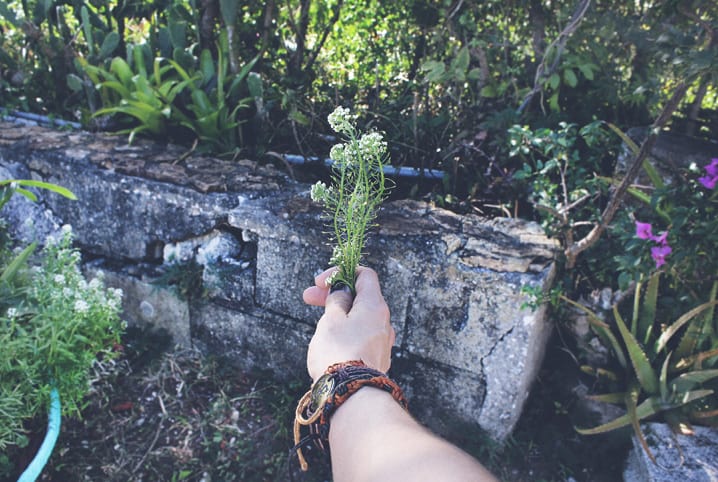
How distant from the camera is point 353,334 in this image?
52.2 inches

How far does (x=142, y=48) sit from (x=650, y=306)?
2826 millimetres

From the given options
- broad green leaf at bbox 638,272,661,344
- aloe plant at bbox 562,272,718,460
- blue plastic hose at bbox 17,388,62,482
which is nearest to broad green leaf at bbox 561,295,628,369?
aloe plant at bbox 562,272,718,460

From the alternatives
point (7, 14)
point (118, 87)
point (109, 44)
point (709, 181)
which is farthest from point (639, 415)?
point (7, 14)

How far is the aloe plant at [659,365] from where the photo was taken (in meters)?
1.94

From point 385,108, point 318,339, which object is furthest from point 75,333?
point 385,108

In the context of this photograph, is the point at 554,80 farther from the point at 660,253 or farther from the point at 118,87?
the point at 118,87

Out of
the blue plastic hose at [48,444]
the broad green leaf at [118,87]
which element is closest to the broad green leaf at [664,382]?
the blue plastic hose at [48,444]

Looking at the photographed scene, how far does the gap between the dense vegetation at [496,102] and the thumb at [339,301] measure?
3.23 ft

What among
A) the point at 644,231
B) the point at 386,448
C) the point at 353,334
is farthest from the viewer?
the point at 644,231

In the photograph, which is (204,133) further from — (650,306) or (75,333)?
(650,306)

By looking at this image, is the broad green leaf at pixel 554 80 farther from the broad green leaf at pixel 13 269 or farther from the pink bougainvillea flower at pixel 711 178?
the broad green leaf at pixel 13 269

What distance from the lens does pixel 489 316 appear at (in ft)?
6.47

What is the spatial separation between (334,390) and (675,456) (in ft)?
4.56

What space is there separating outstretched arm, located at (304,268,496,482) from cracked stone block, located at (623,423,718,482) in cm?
111
